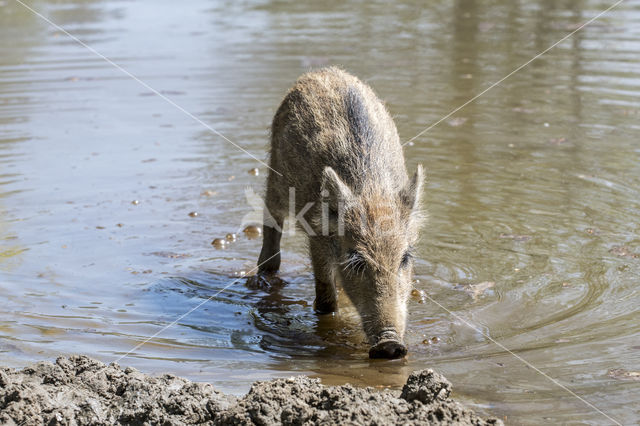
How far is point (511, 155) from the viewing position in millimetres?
9359

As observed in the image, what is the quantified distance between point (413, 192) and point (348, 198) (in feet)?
1.79

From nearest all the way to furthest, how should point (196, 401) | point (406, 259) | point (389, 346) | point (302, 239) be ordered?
point (196, 401) → point (389, 346) → point (406, 259) → point (302, 239)

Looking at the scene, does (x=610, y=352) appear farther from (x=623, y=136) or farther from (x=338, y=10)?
(x=338, y=10)

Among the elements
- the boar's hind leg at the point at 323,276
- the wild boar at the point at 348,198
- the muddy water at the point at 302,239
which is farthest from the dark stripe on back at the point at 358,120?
the muddy water at the point at 302,239

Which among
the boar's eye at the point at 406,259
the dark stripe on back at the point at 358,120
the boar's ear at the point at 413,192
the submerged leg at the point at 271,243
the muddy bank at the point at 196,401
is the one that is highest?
the dark stripe on back at the point at 358,120

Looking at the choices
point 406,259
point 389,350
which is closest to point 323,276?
point 406,259

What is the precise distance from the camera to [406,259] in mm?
5574

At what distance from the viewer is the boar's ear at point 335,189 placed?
5.58 m

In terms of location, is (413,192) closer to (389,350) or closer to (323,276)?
(323,276)

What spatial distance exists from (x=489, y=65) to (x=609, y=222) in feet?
22.8

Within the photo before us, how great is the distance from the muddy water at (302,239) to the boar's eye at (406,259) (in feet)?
1.62

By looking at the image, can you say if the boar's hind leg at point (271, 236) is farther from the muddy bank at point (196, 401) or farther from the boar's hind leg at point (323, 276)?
the muddy bank at point (196, 401)

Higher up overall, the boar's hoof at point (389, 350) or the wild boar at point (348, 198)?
the wild boar at point (348, 198)

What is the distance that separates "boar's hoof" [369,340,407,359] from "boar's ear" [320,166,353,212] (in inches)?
42.7
